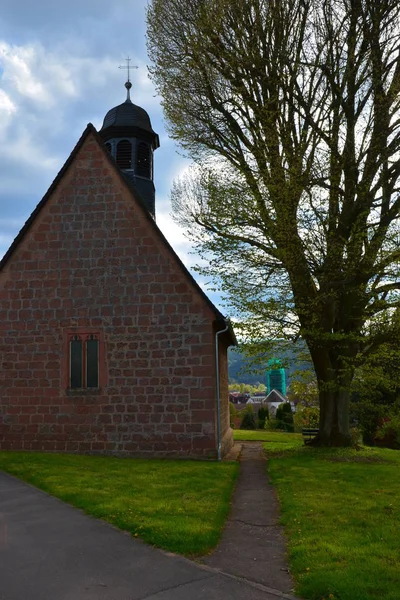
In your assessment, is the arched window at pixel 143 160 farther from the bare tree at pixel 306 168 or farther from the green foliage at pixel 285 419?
the green foliage at pixel 285 419

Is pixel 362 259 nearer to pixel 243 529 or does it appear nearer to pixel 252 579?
pixel 243 529

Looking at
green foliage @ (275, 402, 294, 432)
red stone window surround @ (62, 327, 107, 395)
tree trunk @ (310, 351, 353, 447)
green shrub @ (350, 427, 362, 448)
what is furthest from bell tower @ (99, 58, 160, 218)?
green foliage @ (275, 402, 294, 432)

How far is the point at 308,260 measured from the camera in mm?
15445

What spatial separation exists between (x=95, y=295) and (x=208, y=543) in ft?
32.1

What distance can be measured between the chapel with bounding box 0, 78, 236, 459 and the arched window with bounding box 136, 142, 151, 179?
3740 mm

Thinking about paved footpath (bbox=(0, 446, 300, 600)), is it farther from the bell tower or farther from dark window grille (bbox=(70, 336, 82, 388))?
the bell tower

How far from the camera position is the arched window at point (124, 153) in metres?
19.1

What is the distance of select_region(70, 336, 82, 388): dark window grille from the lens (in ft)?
48.2

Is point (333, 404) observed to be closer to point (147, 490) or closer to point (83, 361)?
point (83, 361)

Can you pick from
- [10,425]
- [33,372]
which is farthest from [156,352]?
[10,425]

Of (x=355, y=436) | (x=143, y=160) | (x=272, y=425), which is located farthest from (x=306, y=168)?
(x=272, y=425)

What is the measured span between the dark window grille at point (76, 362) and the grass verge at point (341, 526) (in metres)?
5.71

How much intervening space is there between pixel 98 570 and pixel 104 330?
9.73 metres

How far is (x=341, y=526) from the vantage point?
7102 millimetres
